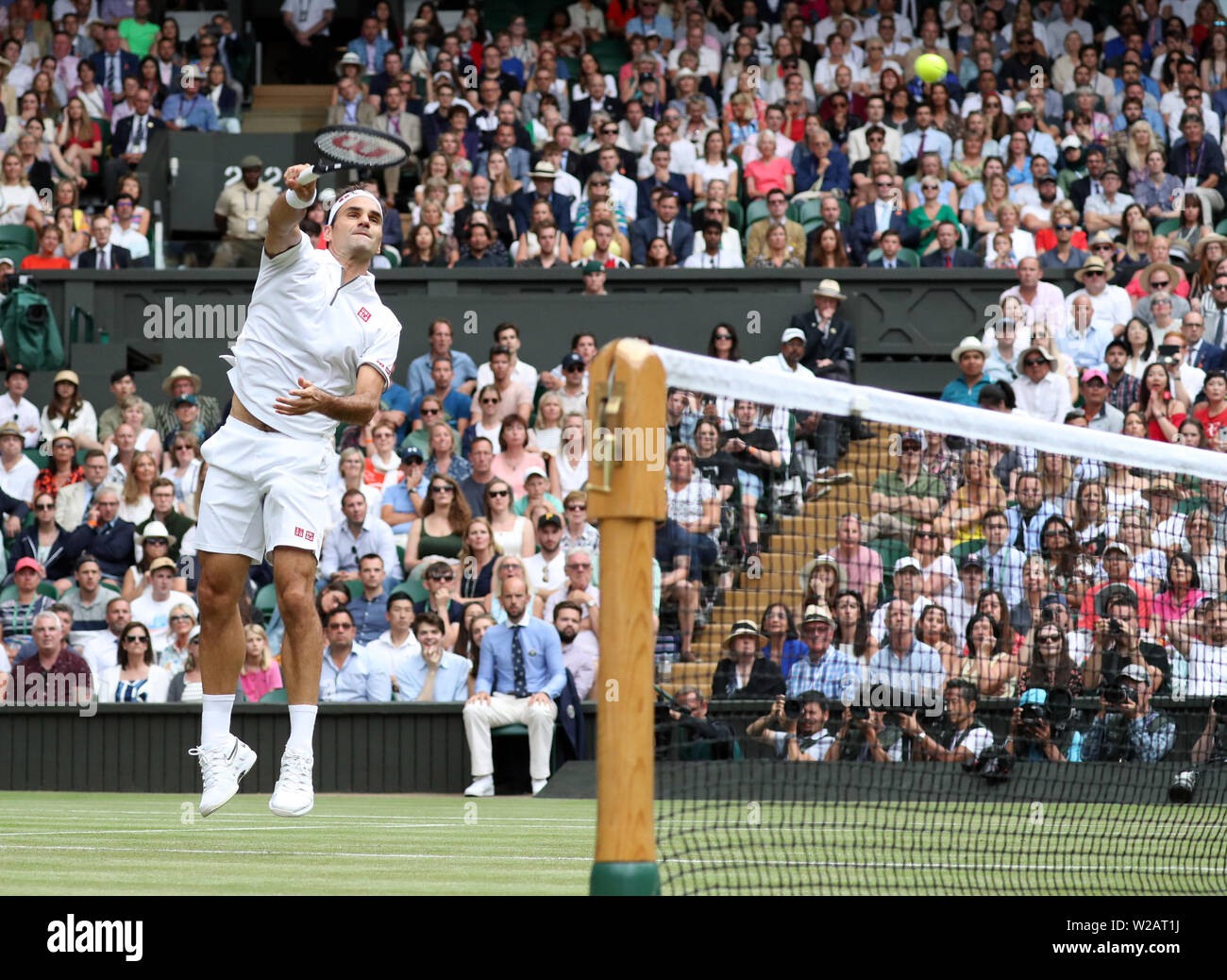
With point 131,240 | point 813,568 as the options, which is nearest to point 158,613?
point 131,240

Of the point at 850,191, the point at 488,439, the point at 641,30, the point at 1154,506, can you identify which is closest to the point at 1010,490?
the point at 1154,506

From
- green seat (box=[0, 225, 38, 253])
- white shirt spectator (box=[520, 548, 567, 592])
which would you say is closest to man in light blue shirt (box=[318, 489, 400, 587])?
white shirt spectator (box=[520, 548, 567, 592])

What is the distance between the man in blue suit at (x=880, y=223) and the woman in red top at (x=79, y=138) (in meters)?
9.32

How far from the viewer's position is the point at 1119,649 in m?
8.81

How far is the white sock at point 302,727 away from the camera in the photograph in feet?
25.7

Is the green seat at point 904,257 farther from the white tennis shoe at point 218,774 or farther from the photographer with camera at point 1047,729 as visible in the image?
the white tennis shoe at point 218,774

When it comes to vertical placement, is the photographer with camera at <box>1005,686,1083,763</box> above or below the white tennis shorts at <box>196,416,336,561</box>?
below

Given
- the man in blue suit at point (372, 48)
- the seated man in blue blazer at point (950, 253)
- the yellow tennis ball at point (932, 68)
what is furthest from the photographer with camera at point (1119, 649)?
the man in blue suit at point (372, 48)

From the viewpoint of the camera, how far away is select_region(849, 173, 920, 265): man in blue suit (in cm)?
2003

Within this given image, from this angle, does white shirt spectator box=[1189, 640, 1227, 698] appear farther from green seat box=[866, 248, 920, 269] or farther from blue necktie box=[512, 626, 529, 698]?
green seat box=[866, 248, 920, 269]

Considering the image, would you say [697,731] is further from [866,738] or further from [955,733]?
[955,733]

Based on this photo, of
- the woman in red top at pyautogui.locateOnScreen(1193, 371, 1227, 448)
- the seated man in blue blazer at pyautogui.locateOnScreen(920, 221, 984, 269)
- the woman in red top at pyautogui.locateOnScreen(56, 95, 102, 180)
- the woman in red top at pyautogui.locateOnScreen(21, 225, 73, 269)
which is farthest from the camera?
the woman in red top at pyautogui.locateOnScreen(56, 95, 102, 180)

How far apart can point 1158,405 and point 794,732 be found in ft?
A: 32.9

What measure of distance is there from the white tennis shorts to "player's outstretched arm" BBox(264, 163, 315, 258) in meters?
0.79
